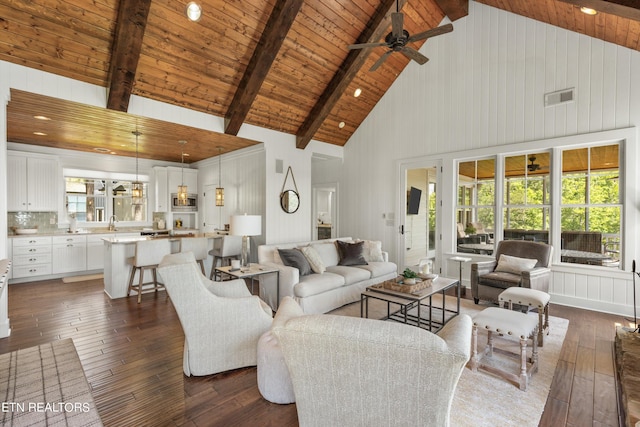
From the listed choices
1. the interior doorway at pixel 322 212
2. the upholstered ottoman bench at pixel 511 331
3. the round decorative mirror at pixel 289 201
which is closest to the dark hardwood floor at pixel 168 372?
the upholstered ottoman bench at pixel 511 331

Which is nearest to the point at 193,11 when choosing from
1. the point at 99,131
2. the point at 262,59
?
the point at 262,59

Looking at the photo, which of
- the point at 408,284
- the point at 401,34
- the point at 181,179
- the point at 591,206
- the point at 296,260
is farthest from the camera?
the point at 181,179

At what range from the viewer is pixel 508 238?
524cm

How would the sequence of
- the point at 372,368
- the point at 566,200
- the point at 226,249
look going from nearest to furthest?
the point at 372,368 < the point at 566,200 < the point at 226,249

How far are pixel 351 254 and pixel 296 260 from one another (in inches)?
42.9

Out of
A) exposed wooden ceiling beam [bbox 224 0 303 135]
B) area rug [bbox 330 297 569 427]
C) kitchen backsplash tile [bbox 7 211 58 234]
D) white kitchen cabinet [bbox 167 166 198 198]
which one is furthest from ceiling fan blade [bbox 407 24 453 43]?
kitchen backsplash tile [bbox 7 211 58 234]

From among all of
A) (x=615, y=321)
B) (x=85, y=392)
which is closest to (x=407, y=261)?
(x=615, y=321)

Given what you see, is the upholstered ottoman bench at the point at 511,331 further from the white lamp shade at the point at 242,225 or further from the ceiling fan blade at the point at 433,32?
the ceiling fan blade at the point at 433,32

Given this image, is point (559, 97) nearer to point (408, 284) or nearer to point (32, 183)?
point (408, 284)

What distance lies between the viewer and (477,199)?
5.55 metres

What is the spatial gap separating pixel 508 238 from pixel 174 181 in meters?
7.78

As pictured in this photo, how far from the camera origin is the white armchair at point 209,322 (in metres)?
2.39

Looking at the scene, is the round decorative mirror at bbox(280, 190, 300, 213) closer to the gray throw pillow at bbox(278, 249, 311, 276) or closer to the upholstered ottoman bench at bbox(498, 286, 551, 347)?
the gray throw pillow at bbox(278, 249, 311, 276)

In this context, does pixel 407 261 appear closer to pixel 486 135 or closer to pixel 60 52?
pixel 486 135
